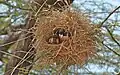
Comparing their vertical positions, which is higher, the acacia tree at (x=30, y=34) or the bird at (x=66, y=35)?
the bird at (x=66, y=35)

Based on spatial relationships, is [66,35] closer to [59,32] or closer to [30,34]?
[59,32]

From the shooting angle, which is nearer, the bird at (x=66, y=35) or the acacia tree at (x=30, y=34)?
the bird at (x=66, y=35)

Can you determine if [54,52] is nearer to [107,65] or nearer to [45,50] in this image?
[45,50]

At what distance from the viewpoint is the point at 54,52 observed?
3.95ft

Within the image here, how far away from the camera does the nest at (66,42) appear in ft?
3.93

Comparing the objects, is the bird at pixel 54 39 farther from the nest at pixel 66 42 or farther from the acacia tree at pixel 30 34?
the acacia tree at pixel 30 34

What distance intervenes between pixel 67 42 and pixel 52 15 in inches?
5.1

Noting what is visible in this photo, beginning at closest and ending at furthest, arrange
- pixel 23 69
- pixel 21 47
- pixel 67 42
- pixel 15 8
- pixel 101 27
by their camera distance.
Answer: pixel 67 42, pixel 101 27, pixel 23 69, pixel 21 47, pixel 15 8

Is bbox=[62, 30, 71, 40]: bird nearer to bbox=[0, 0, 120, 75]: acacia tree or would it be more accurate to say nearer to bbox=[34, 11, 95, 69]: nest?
bbox=[34, 11, 95, 69]: nest

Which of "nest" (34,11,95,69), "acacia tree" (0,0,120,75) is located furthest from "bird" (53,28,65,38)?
"acacia tree" (0,0,120,75)

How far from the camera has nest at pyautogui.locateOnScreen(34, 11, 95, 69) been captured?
1.20 m

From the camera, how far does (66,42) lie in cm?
120

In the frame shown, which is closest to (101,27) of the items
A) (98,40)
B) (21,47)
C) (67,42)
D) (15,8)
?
(98,40)

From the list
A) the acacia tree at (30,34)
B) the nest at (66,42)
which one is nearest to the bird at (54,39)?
the nest at (66,42)
